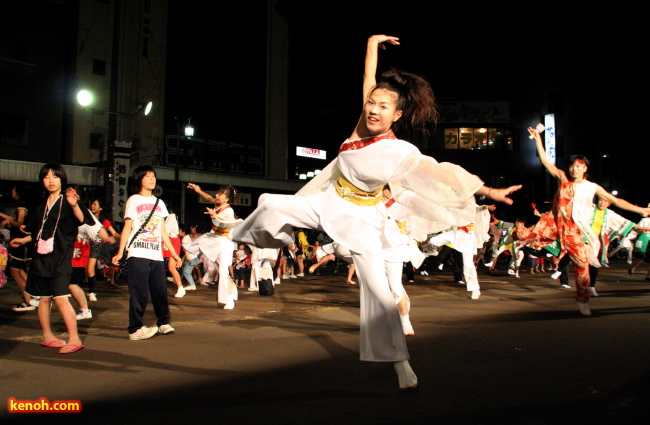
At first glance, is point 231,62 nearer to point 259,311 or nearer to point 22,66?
point 22,66

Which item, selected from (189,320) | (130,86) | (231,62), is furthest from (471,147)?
(189,320)

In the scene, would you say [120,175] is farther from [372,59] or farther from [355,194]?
[355,194]

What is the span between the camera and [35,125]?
2455cm

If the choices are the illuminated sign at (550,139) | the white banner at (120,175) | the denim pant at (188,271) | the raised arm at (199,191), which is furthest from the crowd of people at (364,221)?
the illuminated sign at (550,139)

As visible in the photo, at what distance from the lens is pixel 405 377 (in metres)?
3.80

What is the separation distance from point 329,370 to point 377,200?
1504 millimetres

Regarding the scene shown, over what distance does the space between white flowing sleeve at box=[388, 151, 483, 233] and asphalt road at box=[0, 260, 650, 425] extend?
1.27 m

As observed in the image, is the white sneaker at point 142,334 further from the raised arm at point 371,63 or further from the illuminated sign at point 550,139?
the illuminated sign at point 550,139

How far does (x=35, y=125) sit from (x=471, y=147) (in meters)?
29.1

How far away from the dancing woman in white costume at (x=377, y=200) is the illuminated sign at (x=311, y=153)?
3689 cm

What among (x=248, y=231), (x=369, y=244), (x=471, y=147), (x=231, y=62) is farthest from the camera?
(x=471, y=147)

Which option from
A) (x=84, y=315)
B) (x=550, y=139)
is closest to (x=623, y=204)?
(x=84, y=315)

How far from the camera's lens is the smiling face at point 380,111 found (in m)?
4.05

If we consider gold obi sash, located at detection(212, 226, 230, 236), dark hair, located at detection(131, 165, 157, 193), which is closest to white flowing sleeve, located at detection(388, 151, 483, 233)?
dark hair, located at detection(131, 165, 157, 193)
